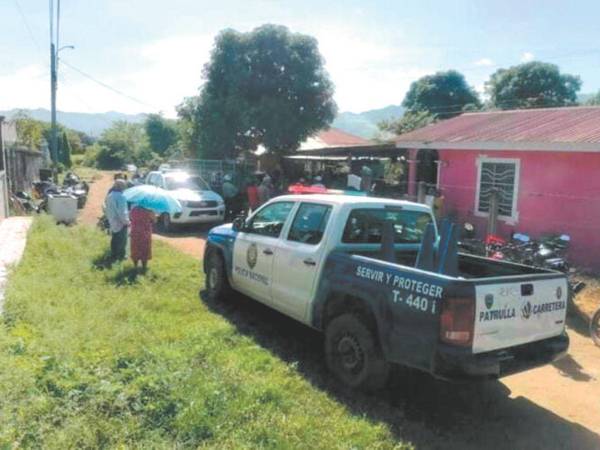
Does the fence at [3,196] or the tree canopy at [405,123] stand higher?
the tree canopy at [405,123]

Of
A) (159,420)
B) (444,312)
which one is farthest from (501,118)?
(159,420)

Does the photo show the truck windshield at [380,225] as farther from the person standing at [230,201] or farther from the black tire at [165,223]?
the person standing at [230,201]

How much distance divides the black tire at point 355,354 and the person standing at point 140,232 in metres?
4.75

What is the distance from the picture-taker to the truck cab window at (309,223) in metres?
5.12

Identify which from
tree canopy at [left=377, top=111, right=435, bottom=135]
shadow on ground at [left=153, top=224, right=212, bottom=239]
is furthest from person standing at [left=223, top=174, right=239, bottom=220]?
tree canopy at [left=377, top=111, right=435, bottom=135]

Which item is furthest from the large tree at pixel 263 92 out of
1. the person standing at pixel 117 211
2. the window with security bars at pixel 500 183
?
the person standing at pixel 117 211

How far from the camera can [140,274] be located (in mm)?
8242

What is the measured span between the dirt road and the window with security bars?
601 centimetres

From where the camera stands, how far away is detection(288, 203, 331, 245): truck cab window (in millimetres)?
5121

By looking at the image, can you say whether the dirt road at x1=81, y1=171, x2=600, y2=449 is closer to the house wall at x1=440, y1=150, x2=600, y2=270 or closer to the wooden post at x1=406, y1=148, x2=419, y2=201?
the house wall at x1=440, y1=150, x2=600, y2=270

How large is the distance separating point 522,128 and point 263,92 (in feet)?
37.4

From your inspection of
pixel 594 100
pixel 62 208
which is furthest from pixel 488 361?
pixel 594 100

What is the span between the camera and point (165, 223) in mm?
14406

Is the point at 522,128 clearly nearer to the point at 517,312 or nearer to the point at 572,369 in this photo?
the point at 572,369
